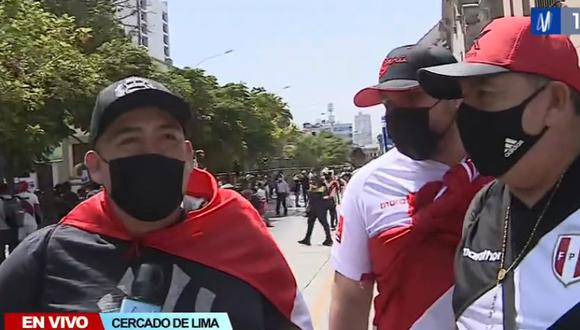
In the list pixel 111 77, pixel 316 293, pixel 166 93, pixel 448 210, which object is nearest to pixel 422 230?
pixel 448 210

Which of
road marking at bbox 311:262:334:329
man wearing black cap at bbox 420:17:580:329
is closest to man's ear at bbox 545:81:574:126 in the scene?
man wearing black cap at bbox 420:17:580:329

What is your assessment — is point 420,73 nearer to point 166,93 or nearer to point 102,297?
point 166,93

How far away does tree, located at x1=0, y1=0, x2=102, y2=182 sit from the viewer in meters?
13.3

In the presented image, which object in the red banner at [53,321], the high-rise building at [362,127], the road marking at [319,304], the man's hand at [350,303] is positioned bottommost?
the high-rise building at [362,127]

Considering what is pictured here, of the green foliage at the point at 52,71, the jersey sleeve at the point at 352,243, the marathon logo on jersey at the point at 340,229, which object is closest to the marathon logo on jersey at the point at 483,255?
the jersey sleeve at the point at 352,243

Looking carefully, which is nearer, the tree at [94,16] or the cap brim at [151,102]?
the cap brim at [151,102]

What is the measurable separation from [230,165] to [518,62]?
27.8m

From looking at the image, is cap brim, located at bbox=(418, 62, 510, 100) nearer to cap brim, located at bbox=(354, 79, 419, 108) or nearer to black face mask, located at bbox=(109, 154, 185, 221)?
cap brim, located at bbox=(354, 79, 419, 108)

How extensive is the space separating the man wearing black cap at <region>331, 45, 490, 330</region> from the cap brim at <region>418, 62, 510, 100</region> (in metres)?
0.29

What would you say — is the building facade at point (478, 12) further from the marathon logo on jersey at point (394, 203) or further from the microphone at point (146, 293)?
the microphone at point (146, 293)

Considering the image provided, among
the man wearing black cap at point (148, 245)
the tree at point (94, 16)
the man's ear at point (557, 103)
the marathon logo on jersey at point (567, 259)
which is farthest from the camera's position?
the tree at point (94, 16)

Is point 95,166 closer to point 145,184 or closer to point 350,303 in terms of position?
point 145,184

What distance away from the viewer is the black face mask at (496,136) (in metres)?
1.95

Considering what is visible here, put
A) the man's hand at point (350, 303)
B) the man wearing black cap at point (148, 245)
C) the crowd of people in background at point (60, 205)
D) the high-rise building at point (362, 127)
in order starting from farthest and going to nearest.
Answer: the high-rise building at point (362, 127), the crowd of people in background at point (60, 205), the man's hand at point (350, 303), the man wearing black cap at point (148, 245)
